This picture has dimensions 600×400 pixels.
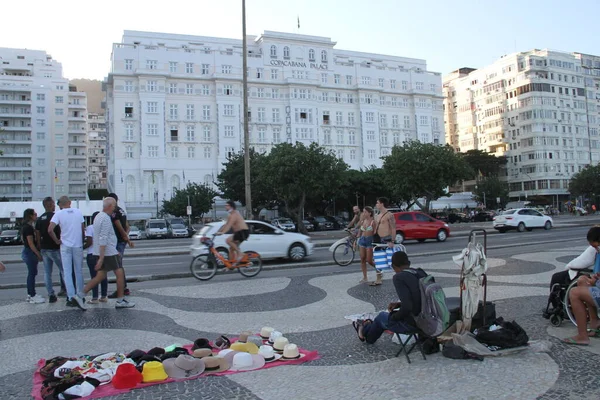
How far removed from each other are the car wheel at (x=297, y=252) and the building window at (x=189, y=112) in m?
69.5

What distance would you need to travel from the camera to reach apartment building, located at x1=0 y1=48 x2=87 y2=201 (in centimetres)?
9850

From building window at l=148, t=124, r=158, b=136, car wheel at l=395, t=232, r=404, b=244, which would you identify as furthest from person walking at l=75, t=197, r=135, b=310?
building window at l=148, t=124, r=158, b=136

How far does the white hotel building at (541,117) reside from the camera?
320 feet

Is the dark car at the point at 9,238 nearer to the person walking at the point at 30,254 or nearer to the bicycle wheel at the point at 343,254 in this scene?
the bicycle wheel at the point at 343,254

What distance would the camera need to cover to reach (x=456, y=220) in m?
64.9

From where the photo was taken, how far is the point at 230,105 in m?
84.2

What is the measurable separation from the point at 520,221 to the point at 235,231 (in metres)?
24.8

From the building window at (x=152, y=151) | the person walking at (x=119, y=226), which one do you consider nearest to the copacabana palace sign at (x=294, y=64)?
the building window at (x=152, y=151)

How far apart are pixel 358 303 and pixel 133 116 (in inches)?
3033

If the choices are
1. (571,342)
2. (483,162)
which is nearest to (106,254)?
(571,342)

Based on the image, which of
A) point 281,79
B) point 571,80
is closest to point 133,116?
point 281,79

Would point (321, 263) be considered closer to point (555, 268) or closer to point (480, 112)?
point (555, 268)

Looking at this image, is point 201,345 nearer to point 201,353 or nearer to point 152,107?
point 201,353

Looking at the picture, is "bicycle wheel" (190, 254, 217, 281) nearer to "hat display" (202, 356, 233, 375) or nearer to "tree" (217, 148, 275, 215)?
"hat display" (202, 356, 233, 375)
